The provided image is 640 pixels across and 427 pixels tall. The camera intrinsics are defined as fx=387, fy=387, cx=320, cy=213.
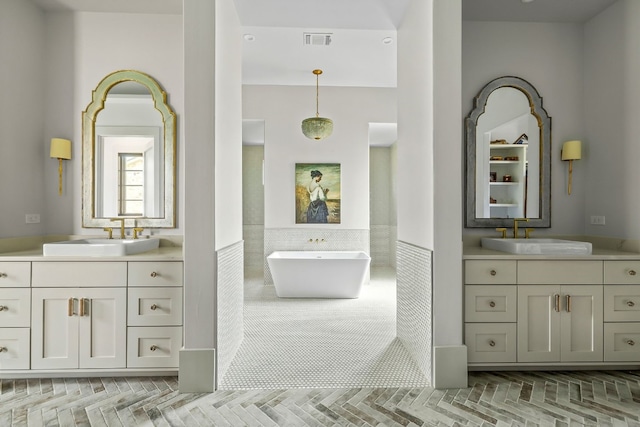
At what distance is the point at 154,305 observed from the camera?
2562 millimetres

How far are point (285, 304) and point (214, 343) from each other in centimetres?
224

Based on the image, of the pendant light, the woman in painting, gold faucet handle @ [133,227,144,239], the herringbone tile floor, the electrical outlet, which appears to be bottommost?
the herringbone tile floor

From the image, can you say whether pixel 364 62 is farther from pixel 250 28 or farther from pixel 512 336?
pixel 512 336

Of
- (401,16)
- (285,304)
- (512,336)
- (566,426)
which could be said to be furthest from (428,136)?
(285,304)

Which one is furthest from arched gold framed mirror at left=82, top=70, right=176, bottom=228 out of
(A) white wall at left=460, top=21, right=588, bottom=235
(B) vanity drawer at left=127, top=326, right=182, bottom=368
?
(A) white wall at left=460, top=21, right=588, bottom=235

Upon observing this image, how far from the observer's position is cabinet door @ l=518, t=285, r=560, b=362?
2670mm

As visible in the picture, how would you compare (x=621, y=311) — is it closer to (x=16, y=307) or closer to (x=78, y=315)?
(x=78, y=315)

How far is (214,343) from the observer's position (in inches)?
97.6

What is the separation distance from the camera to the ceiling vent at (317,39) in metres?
3.87

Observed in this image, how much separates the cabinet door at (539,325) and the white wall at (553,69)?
0.93m

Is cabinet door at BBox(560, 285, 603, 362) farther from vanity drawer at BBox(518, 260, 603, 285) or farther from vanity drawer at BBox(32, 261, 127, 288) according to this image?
vanity drawer at BBox(32, 261, 127, 288)

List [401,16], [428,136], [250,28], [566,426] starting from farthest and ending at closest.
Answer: [250,28] → [401,16] → [428,136] → [566,426]

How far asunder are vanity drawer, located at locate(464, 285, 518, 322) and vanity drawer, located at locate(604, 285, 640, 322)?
25.7 inches

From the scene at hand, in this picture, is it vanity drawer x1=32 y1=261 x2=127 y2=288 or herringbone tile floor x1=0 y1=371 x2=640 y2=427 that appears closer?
herringbone tile floor x1=0 y1=371 x2=640 y2=427
